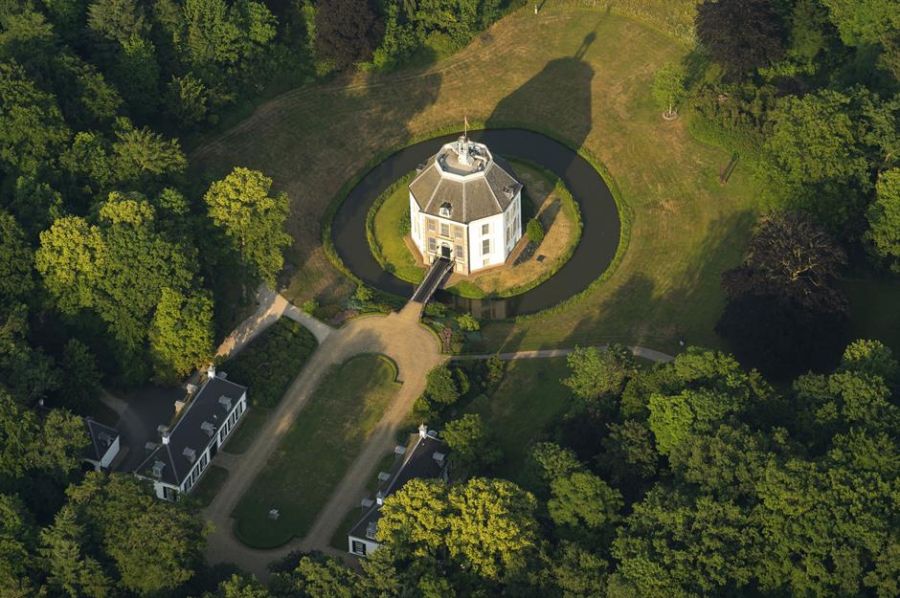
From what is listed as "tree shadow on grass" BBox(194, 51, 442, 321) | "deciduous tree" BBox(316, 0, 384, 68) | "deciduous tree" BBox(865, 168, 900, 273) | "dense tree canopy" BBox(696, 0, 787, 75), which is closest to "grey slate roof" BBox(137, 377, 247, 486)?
"tree shadow on grass" BBox(194, 51, 442, 321)

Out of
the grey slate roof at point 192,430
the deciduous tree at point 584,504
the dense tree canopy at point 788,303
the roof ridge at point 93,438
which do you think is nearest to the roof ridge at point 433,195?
the grey slate roof at point 192,430

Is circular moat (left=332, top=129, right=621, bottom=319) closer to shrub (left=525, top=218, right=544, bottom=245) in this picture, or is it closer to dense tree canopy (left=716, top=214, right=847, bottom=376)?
shrub (left=525, top=218, right=544, bottom=245)

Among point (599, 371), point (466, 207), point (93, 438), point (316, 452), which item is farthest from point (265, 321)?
point (599, 371)

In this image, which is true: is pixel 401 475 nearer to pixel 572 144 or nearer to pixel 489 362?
pixel 489 362

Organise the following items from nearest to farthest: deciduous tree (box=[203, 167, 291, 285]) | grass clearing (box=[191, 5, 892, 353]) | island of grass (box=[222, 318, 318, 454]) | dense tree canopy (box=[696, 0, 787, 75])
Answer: island of grass (box=[222, 318, 318, 454])
deciduous tree (box=[203, 167, 291, 285])
grass clearing (box=[191, 5, 892, 353])
dense tree canopy (box=[696, 0, 787, 75])

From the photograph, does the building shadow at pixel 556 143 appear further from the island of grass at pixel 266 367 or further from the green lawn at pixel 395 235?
the island of grass at pixel 266 367
